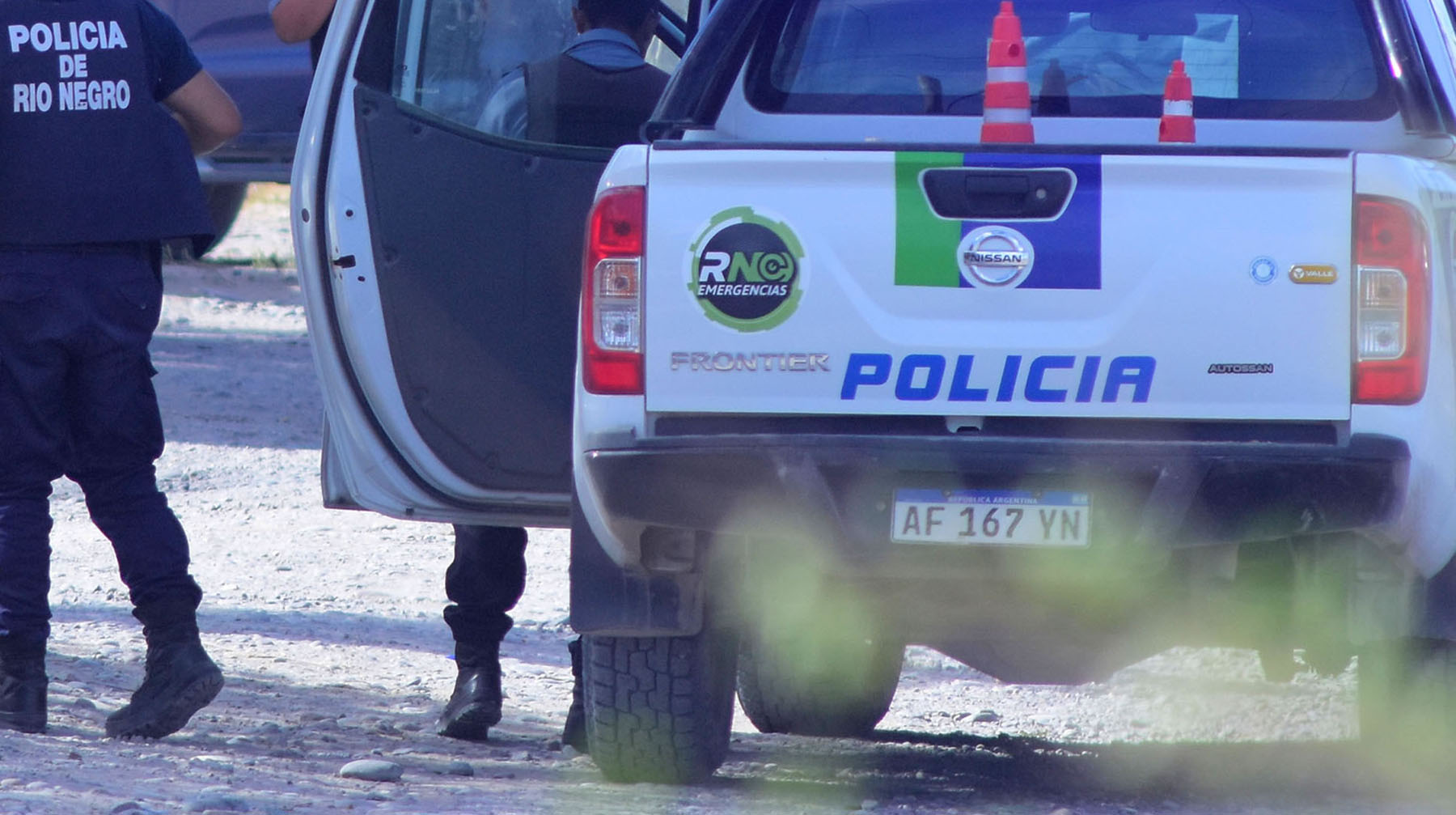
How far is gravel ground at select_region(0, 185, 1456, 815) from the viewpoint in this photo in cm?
416

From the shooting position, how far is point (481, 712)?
195 inches

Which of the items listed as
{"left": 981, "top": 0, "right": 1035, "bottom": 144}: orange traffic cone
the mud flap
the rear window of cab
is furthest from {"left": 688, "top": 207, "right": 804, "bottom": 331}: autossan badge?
the rear window of cab

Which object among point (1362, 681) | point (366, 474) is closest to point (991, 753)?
point (1362, 681)

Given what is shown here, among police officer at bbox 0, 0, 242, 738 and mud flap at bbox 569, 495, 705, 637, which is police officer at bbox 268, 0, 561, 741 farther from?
mud flap at bbox 569, 495, 705, 637

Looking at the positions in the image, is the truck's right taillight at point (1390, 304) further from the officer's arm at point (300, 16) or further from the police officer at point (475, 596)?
the officer's arm at point (300, 16)

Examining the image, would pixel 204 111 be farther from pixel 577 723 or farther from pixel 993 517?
pixel 993 517

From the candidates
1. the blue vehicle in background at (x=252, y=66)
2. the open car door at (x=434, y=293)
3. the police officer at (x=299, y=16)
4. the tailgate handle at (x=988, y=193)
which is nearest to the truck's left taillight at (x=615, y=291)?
the tailgate handle at (x=988, y=193)

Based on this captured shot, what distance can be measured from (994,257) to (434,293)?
1522mm

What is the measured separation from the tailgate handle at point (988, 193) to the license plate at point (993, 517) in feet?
1.50

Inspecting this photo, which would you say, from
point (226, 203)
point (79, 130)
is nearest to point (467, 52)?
point (79, 130)

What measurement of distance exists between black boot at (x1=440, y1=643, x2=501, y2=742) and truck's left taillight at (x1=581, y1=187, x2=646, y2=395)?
141 cm

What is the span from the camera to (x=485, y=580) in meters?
5.07

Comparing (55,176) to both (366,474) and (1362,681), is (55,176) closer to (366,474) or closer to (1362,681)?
(366,474)

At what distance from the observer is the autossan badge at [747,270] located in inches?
144
